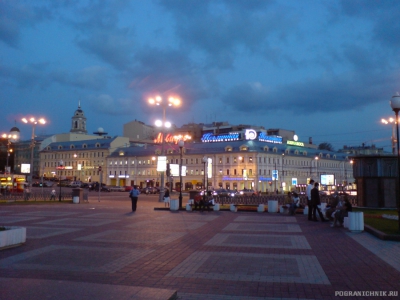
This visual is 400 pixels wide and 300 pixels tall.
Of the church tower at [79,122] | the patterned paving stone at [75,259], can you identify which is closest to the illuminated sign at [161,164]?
the patterned paving stone at [75,259]

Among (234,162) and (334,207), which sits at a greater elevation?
(234,162)

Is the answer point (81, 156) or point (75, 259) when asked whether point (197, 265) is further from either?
point (81, 156)

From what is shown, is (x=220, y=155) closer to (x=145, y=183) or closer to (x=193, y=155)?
(x=193, y=155)

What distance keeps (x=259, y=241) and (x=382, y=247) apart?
12.3 feet

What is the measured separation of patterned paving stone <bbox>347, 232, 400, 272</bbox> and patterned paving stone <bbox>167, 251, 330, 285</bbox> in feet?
6.02

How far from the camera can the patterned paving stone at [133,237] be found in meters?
13.0

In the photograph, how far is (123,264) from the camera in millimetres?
9516

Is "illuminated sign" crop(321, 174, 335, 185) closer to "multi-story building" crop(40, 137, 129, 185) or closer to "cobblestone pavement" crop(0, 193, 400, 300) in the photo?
"cobblestone pavement" crop(0, 193, 400, 300)

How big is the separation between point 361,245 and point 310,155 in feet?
311

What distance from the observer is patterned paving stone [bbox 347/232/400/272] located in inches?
394

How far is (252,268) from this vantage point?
913cm

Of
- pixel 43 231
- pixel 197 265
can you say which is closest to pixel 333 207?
pixel 197 265

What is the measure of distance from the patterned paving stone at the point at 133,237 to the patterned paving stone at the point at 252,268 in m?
2.65

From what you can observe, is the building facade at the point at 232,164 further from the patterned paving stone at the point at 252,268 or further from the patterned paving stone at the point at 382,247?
the patterned paving stone at the point at 252,268
